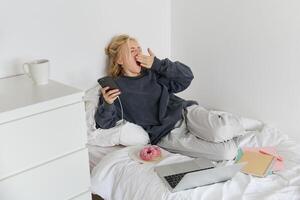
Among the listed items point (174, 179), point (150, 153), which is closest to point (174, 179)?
point (174, 179)

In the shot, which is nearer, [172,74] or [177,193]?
[177,193]

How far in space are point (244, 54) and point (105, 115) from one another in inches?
32.9

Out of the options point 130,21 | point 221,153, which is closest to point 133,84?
point 130,21

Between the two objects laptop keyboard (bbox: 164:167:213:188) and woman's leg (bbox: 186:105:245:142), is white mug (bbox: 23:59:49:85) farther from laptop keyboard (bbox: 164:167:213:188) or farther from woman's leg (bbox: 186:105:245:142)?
woman's leg (bbox: 186:105:245:142)

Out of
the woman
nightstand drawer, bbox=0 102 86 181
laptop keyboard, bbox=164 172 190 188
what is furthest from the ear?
laptop keyboard, bbox=164 172 190 188

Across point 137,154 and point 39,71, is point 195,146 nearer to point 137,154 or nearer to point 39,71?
point 137,154

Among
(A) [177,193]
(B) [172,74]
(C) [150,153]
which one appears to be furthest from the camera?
(B) [172,74]

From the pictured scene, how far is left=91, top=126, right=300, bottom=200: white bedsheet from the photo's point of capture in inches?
55.2

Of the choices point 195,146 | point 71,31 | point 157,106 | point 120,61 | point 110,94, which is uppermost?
point 71,31

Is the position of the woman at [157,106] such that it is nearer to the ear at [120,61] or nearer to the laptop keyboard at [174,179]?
the ear at [120,61]

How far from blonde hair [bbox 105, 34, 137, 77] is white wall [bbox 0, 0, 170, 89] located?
51mm

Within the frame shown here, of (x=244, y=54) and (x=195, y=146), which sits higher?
(x=244, y=54)

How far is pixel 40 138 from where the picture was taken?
4.31 feet

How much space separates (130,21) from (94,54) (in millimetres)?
298
